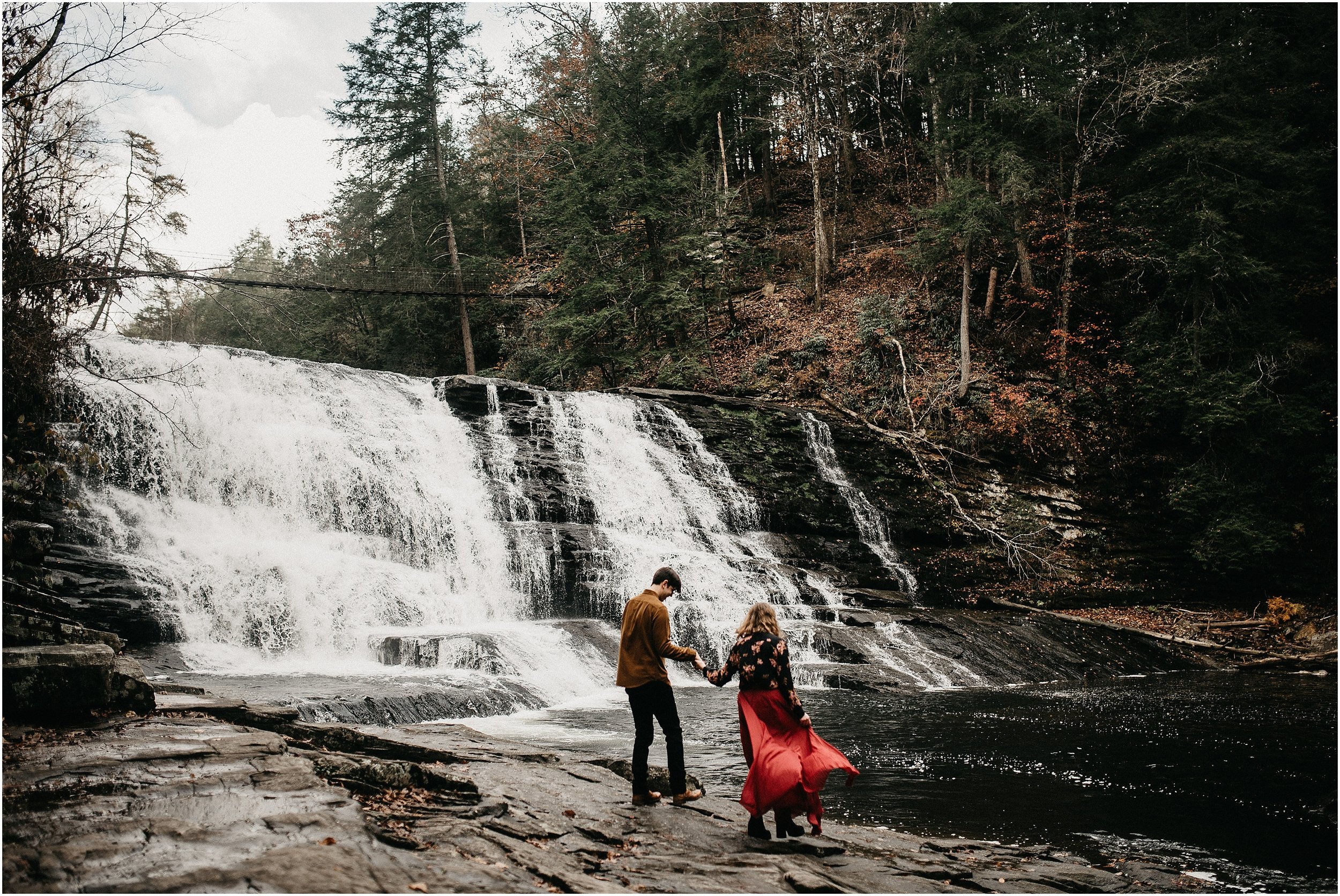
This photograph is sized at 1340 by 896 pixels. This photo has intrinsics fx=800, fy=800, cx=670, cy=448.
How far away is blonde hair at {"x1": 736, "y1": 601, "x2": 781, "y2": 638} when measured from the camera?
5.16 meters

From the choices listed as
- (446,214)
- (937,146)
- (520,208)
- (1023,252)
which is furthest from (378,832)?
(520,208)

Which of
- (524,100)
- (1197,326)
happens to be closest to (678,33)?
(524,100)

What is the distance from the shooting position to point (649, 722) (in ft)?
17.4

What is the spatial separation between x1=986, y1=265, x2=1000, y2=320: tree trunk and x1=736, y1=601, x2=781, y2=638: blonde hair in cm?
2108

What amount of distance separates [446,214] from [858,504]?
753 inches

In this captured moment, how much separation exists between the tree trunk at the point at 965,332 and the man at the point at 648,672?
713 inches

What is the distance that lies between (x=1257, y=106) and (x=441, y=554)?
23041mm

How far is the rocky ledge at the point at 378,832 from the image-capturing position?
3266mm

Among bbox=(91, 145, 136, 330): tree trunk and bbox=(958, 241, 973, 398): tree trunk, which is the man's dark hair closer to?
bbox=(91, 145, 136, 330): tree trunk

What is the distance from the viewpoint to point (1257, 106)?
20.7m

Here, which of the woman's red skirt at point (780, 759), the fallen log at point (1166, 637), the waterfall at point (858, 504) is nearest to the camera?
the woman's red skirt at point (780, 759)

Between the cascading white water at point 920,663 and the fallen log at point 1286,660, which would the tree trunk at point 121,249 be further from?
the fallen log at point 1286,660

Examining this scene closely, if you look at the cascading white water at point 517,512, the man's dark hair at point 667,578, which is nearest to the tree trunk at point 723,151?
the cascading white water at point 517,512

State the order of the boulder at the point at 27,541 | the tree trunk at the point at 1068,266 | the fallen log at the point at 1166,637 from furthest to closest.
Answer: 1. the tree trunk at the point at 1068,266
2. the fallen log at the point at 1166,637
3. the boulder at the point at 27,541
